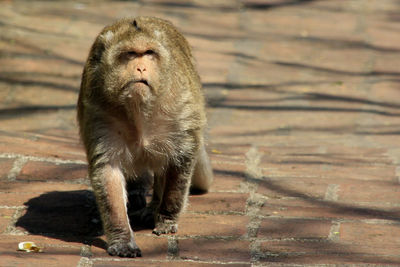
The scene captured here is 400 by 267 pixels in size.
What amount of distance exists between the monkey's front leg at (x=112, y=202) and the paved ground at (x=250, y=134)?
119 millimetres

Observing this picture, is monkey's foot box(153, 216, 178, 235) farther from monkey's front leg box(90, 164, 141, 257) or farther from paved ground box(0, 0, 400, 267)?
monkey's front leg box(90, 164, 141, 257)

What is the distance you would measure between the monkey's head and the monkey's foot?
689 millimetres

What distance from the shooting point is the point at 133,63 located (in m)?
3.63

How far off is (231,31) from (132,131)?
5486mm

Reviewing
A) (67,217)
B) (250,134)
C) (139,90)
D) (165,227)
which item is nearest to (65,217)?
(67,217)

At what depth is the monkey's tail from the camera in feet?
15.1

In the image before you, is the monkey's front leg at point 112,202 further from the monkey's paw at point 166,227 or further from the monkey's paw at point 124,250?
the monkey's paw at point 166,227

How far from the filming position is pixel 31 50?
26.2 ft

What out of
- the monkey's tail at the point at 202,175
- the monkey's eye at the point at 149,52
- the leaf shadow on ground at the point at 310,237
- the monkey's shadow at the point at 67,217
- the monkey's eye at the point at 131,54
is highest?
the monkey's eye at the point at 149,52

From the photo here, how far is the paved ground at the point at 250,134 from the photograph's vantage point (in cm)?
383

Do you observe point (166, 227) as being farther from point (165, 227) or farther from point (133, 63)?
point (133, 63)

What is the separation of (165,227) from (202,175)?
690 mm

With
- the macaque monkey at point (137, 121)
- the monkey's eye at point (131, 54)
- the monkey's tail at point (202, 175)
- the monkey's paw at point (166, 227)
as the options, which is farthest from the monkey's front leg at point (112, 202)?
the monkey's tail at point (202, 175)

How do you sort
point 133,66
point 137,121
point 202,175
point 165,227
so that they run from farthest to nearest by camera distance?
point 202,175, point 165,227, point 137,121, point 133,66
